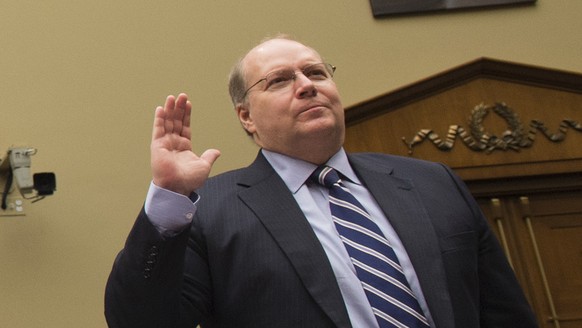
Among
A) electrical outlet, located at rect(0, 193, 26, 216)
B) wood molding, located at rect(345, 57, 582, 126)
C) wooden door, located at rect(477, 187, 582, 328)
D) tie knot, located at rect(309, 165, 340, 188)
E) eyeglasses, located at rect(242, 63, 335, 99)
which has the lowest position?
wooden door, located at rect(477, 187, 582, 328)

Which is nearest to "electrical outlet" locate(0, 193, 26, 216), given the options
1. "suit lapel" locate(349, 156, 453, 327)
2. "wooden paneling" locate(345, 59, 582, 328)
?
"wooden paneling" locate(345, 59, 582, 328)

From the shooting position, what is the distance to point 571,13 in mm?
3883

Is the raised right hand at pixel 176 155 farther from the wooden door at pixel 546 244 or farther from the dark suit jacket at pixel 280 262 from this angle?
the wooden door at pixel 546 244

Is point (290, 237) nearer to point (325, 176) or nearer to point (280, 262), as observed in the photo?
point (280, 262)

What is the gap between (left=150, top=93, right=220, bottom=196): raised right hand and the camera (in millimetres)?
1354

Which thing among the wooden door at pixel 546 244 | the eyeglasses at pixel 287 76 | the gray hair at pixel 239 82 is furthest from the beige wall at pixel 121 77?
the eyeglasses at pixel 287 76

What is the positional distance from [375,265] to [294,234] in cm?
14

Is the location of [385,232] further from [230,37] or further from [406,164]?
[230,37]

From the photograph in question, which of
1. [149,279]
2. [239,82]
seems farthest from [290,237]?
[239,82]

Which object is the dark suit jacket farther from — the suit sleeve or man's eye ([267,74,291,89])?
man's eye ([267,74,291,89])

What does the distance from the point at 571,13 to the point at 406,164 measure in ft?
8.08

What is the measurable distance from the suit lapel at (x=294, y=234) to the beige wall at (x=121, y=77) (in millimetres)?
1705

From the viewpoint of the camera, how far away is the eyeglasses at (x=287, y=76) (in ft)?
5.78

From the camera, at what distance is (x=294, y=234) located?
147 cm
